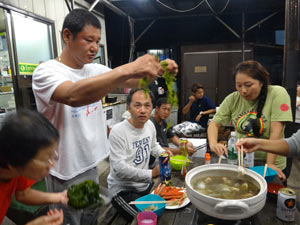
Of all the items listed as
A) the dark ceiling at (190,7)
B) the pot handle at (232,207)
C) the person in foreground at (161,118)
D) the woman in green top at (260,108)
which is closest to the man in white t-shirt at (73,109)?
the pot handle at (232,207)

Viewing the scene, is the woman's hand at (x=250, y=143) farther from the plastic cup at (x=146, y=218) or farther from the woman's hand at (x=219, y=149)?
the plastic cup at (x=146, y=218)

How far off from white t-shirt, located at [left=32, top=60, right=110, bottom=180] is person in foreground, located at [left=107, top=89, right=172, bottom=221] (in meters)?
0.42

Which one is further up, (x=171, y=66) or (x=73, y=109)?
(x=171, y=66)

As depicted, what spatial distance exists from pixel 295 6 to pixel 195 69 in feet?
16.3

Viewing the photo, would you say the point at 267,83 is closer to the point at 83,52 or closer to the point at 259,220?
the point at 259,220

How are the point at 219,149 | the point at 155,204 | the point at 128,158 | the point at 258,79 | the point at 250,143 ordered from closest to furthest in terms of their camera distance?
the point at 155,204, the point at 250,143, the point at 219,149, the point at 258,79, the point at 128,158

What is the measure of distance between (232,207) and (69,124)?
1.20 meters

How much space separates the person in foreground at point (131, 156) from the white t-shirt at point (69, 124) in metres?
0.42

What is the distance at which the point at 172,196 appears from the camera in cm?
153

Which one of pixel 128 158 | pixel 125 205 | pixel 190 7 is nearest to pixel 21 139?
pixel 125 205

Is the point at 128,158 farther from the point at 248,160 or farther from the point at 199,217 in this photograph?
the point at 199,217

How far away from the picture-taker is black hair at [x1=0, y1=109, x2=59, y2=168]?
3.28 ft

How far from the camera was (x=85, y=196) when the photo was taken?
1277 millimetres

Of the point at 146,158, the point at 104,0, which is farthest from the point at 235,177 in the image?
the point at 104,0
